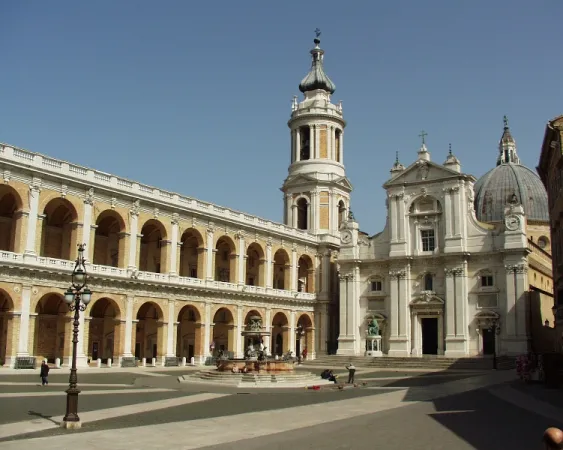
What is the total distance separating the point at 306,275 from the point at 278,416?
47.2m

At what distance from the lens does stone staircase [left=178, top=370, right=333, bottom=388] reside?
101 ft

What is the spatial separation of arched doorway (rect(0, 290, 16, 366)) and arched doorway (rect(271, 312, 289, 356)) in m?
25.2

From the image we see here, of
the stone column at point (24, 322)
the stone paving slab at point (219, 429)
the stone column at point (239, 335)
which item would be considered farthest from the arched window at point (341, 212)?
the stone paving slab at point (219, 429)

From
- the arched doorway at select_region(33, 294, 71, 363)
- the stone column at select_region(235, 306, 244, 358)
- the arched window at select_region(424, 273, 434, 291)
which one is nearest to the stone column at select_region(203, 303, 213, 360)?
the stone column at select_region(235, 306, 244, 358)

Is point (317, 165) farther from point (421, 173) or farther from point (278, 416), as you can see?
point (278, 416)

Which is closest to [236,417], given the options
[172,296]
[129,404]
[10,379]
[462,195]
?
[129,404]

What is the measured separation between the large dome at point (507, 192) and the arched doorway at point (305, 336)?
26.6 m

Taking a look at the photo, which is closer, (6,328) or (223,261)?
(6,328)

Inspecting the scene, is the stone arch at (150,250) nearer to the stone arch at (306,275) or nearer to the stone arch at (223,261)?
the stone arch at (223,261)

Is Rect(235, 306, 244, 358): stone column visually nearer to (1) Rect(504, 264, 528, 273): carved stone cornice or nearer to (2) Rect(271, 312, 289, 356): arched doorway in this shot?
(2) Rect(271, 312, 289, 356): arched doorway

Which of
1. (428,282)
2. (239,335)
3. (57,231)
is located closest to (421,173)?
(428,282)

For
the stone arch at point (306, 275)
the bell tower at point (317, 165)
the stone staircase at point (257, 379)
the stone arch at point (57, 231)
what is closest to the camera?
the stone staircase at point (257, 379)

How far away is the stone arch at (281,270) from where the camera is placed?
62.3m

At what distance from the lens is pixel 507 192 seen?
7806 centimetres
